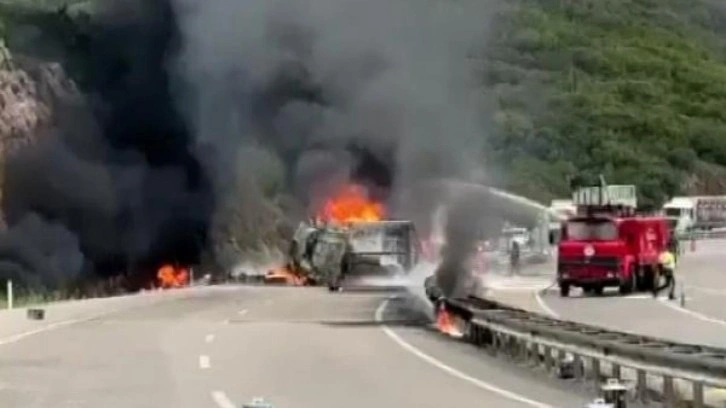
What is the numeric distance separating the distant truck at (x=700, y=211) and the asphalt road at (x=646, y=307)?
163 ft

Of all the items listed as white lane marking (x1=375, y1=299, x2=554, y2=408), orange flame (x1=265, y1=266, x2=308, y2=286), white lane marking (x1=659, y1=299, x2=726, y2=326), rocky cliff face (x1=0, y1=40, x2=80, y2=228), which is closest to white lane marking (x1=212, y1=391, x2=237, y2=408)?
white lane marking (x1=375, y1=299, x2=554, y2=408)

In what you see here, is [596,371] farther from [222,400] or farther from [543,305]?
[543,305]

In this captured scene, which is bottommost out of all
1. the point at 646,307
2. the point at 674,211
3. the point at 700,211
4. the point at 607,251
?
the point at 646,307

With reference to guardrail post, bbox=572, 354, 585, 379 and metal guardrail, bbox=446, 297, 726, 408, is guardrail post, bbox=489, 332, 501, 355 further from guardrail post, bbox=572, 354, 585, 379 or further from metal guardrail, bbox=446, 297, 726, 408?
guardrail post, bbox=572, 354, 585, 379

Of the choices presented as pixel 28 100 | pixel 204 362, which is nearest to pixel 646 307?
pixel 204 362

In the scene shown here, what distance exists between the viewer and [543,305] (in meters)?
44.1

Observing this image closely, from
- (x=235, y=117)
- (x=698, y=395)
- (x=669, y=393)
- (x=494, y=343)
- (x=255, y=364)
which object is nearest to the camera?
(x=698, y=395)

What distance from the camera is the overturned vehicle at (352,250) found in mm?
45500

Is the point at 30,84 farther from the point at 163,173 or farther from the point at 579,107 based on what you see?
the point at 579,107

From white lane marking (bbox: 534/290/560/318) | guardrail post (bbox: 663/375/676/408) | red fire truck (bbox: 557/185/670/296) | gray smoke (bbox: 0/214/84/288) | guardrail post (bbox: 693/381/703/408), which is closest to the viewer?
guardrail post (bbox: 693/381/703/408)

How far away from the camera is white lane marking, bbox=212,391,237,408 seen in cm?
1748

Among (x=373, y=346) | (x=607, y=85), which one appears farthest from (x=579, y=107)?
(x=373, y=346)

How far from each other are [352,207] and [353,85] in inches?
380

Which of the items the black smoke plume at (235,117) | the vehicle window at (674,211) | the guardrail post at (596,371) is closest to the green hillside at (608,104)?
the vehicle window at (674,211)
